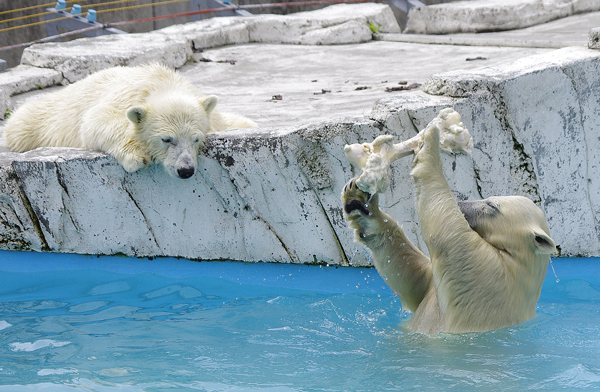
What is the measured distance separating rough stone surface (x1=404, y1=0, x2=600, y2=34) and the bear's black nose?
7.16 meters

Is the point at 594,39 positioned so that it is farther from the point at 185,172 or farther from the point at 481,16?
the point at 481,16

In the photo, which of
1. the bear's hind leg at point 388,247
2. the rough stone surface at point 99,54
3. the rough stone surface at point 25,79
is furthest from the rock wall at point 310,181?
the rough stone surface at point 99,54

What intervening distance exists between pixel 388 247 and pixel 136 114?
73.4 inches

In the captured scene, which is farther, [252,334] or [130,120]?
[130,120]

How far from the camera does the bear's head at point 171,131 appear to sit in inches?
161

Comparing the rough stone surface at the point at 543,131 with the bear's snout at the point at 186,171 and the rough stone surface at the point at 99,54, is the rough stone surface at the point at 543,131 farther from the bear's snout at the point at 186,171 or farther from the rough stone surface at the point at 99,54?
the rough stone surface at the point at 99,54

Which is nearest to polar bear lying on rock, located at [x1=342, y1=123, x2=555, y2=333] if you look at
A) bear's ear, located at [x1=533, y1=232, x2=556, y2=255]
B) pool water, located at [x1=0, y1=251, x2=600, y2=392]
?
bear's ear, located at [x1=533, y1=232, x2=556, y2=255]

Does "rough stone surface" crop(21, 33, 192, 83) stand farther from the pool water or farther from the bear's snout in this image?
the bear's snout

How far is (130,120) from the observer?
4.18 metres

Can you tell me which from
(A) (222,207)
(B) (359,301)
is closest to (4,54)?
(A) (222,207)

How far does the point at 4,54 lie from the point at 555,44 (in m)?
7.11

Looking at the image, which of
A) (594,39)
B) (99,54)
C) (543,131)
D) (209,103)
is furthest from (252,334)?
(99,54)

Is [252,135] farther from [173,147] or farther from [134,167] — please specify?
[134,167]

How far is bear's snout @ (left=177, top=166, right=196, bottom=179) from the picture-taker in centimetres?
399
